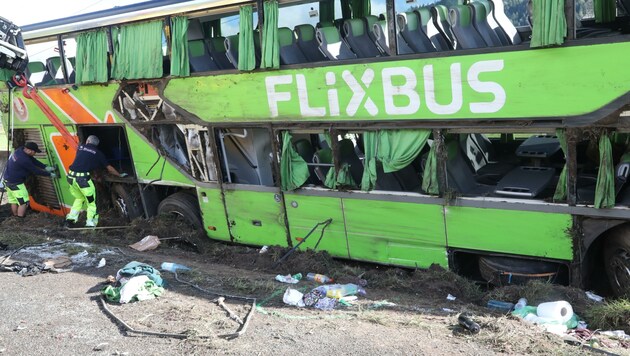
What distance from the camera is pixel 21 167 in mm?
10898

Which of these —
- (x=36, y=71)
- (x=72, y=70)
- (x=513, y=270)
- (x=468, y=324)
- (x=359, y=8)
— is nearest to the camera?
(x=468, y=324)

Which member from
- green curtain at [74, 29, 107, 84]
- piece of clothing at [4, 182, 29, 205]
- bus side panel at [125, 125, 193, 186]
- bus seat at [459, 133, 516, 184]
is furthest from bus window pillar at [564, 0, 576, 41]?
piece of clothing at [4, 182, 29, 205]

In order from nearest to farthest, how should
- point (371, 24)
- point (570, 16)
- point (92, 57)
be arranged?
point (570, 16) < point (371, 24) < point (92, 57)

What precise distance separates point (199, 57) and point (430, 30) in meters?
3.47

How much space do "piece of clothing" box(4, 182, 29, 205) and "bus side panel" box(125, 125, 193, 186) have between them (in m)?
3.26

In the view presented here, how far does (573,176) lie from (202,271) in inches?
184

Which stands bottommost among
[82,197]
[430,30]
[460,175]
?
[82,197]

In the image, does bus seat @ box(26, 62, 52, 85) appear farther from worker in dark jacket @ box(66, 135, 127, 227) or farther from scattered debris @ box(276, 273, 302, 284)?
scattered debris @ box(276, 273, 302, 284)

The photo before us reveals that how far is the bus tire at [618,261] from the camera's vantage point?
220 inches

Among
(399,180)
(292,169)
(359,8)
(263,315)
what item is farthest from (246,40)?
(263,315)

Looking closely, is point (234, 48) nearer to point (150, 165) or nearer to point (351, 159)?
point (351, 159)

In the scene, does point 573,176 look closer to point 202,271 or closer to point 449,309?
point 449,309

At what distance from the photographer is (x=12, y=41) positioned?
31.5ft

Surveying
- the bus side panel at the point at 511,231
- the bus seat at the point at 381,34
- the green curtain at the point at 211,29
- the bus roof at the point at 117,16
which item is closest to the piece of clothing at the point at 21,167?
the bus roof at the point at 117,16
